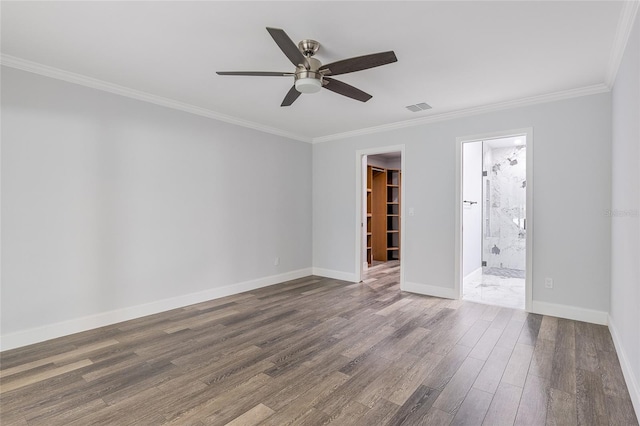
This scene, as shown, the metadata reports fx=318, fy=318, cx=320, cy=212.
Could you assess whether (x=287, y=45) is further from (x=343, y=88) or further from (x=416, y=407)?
(x=416, y=407)

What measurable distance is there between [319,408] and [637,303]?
2.03 m

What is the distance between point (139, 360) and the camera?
2.64 m

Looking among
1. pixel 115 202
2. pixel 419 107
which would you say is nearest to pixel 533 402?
pixel 419 107

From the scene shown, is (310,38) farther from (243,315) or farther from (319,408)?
(243,315)

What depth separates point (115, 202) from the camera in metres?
3.44

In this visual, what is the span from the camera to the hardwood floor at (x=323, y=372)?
1950 mm

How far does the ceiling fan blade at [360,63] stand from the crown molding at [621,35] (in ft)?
4.77

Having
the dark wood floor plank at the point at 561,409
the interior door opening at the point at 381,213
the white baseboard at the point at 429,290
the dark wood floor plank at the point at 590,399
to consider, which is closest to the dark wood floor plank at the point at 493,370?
the dark wood floor plank at the point at 561,409

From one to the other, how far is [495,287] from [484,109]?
2.81 meters

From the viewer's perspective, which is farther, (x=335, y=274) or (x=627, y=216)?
(x=335, y=274)

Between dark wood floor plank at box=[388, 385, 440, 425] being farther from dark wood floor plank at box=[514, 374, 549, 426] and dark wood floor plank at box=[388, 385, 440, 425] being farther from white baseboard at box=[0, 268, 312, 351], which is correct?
white baseboard at box=[0, 268, 312, 351]

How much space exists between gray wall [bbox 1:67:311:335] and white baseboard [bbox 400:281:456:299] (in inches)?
87.4

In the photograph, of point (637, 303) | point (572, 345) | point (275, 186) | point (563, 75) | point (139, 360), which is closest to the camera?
point (637, 303)

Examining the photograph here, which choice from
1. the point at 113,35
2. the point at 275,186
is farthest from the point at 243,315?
the point at 113,35
